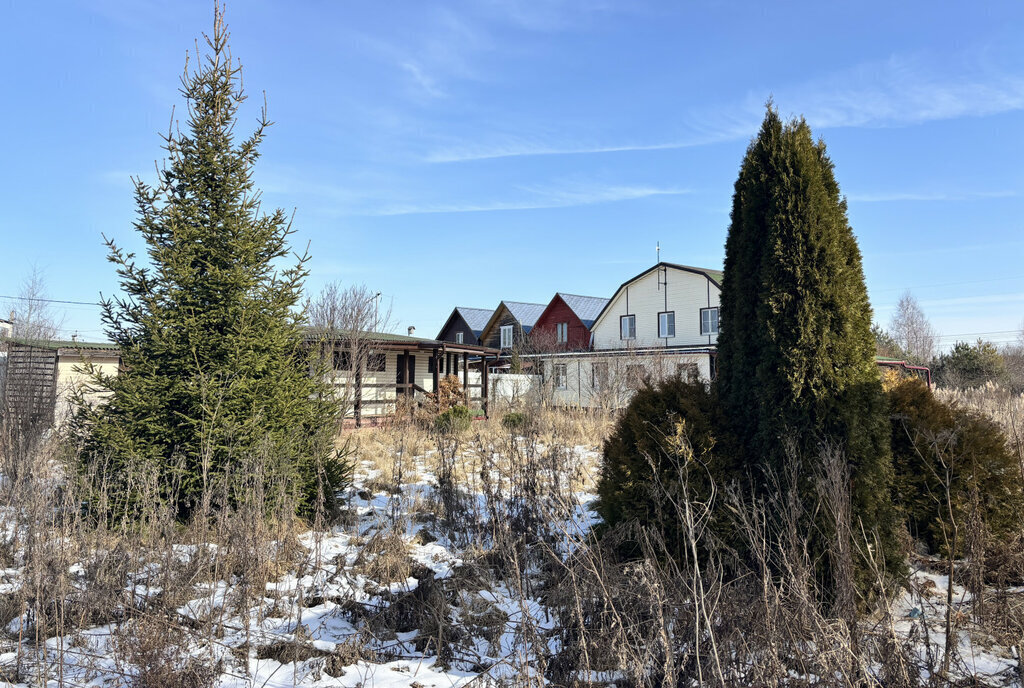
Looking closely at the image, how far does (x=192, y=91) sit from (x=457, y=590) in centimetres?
582

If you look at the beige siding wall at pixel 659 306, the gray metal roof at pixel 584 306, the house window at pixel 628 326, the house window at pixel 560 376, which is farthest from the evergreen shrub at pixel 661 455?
the gray metal roof at pixel 584 306

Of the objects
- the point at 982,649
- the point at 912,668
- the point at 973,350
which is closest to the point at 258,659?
the point at 912,668

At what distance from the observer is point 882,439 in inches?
161

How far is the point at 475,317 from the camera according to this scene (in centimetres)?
4031

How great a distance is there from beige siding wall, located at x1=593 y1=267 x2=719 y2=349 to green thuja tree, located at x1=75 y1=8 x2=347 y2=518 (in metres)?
19.9

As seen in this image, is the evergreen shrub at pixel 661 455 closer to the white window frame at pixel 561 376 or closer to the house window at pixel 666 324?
the white window frame at pixel 561 376

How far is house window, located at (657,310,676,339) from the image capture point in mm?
26609

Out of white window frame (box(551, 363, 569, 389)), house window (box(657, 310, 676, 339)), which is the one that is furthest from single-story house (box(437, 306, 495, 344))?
house window (box(657, 310, 676, 339))

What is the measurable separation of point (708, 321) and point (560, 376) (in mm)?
6728

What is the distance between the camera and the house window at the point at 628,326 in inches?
1104

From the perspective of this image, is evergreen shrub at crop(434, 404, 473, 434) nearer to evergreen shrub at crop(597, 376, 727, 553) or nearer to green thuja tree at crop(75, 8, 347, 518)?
green thuja tree at crop(75, 8, 347, 518)

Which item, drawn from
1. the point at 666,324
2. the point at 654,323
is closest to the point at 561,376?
the point at 654,323

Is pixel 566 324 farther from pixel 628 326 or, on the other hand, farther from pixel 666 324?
pixel 666 324

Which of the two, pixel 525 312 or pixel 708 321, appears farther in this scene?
pixel 525 312
